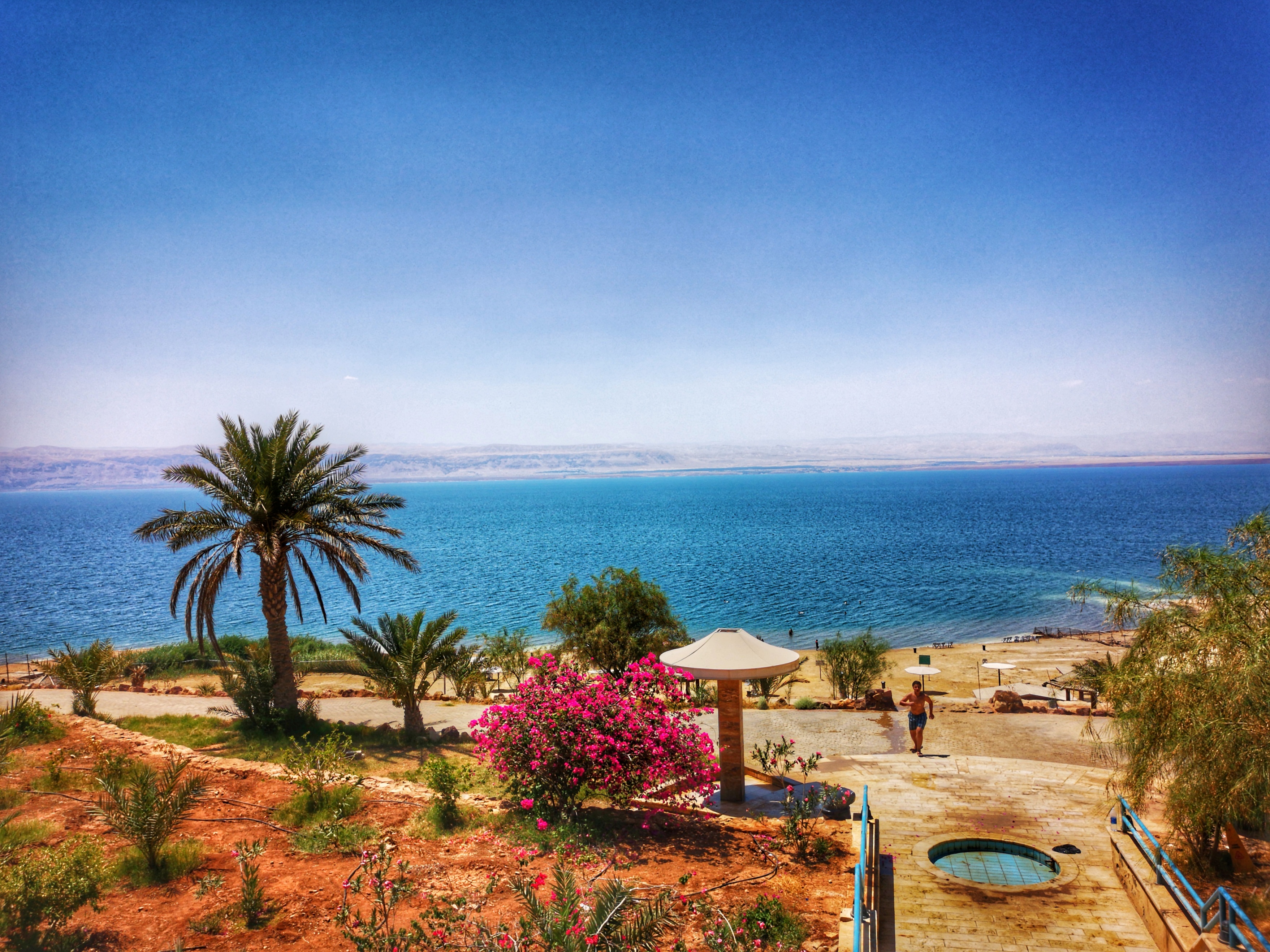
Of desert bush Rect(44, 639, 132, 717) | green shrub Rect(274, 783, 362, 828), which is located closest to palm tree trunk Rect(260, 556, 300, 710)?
desert bush Rect(44, 639, 132, 717)

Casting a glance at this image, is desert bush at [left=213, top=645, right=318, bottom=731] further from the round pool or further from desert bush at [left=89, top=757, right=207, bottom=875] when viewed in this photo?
the round pool

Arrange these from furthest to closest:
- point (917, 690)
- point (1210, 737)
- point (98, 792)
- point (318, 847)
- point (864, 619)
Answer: point (864, 619), point (917, 690), point (98, 792), point (318, 847), point (1210, 737)

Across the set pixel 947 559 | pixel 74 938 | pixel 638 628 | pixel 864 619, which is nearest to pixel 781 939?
pixel 74 938

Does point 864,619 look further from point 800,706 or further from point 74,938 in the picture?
point 74,938

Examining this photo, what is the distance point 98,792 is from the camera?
9312mm

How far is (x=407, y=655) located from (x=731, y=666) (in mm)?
8486

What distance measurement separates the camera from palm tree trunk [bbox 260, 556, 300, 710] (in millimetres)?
14969

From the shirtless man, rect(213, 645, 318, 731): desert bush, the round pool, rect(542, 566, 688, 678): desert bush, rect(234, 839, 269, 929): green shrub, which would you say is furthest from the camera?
rect(542, 566, 688, 678): desert bush

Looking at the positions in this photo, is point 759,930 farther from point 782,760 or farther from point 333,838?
point 782,760

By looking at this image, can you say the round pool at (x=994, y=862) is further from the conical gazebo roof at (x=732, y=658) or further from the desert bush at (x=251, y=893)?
the desert bush at (x=251, y=893)

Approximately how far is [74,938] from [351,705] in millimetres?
15448

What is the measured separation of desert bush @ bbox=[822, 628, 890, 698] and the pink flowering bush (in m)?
16.1

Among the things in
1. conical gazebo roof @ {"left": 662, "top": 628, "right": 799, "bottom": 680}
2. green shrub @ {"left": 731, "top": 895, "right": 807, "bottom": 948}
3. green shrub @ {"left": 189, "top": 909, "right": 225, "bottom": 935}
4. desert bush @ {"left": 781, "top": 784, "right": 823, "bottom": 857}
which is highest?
conical gazebo roof @ {"left": 662, "top": 628, "right": 799, "bottom": 680}

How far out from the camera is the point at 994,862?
28.5ft
